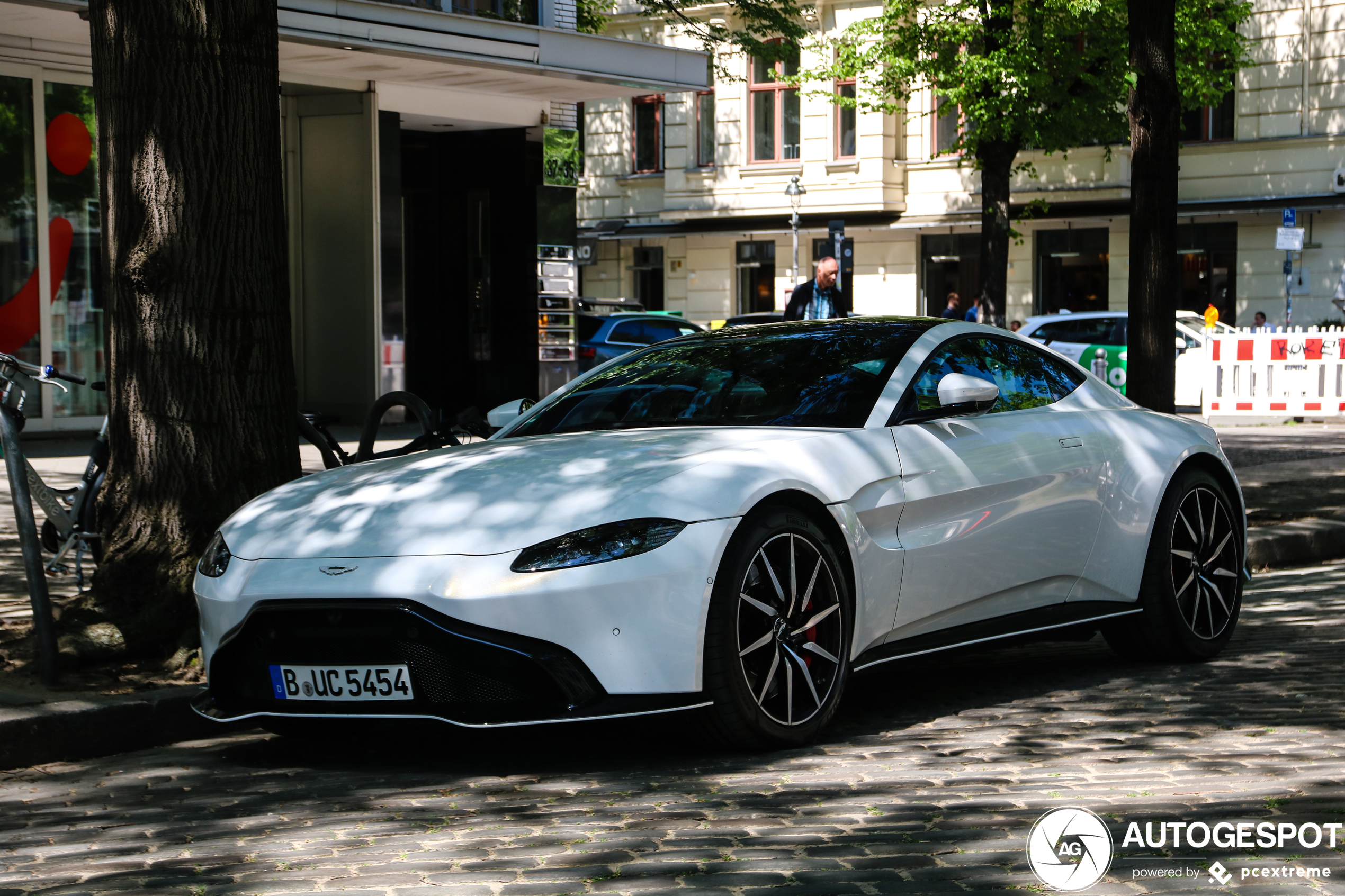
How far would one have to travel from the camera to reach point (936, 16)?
27859 millimetres

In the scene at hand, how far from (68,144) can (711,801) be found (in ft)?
48.8

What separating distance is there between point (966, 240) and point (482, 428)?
3218 cm

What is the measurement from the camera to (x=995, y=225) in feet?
82.5

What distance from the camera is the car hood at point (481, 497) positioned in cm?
452

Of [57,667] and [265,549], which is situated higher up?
[265,549]

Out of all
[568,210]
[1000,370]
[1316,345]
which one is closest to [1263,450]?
[1316,345]

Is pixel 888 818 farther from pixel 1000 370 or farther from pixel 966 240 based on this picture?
pixel 966 240

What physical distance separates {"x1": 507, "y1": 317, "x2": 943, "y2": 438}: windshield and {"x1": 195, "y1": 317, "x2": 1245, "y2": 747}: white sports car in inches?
0.5

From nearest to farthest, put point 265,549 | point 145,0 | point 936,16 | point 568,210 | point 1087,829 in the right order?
point 1087,829, point 265,549, point 145,0, point 568,210, point 936,16

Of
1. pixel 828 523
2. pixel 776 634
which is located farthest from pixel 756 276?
pixel 776 634

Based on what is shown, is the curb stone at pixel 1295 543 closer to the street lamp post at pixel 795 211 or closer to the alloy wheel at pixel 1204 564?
the alloy wheel at pixel 1204 564

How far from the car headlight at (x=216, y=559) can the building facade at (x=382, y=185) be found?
1030 centimetres

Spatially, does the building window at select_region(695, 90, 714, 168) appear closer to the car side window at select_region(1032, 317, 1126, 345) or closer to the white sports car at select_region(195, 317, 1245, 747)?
the car side window at select_region(1032, 317, 1126, 345)

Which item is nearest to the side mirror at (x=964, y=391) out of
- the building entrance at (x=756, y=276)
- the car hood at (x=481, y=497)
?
the car hood at (x=481, y=497)
